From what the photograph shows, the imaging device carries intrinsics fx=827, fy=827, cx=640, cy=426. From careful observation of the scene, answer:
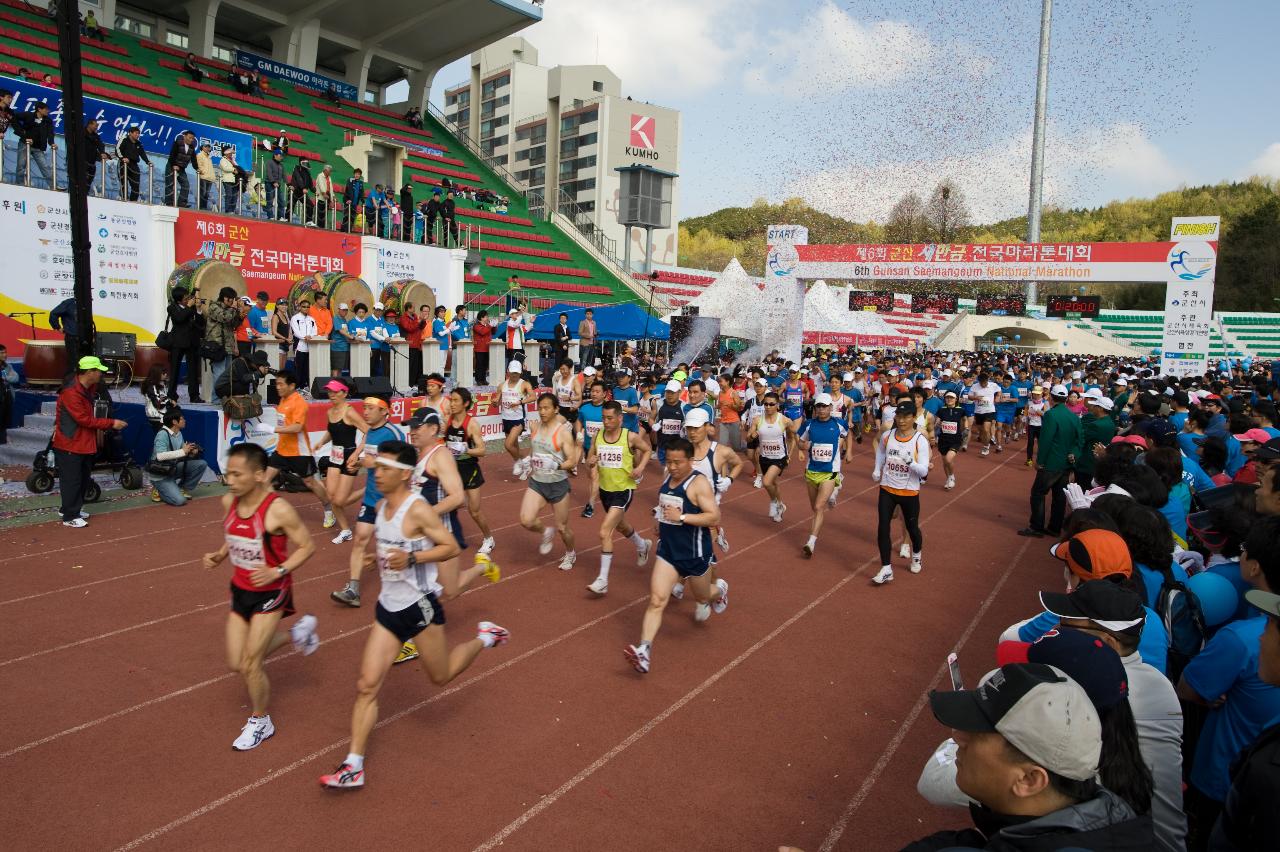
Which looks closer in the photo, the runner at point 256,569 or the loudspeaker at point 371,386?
the runner at point 256,569

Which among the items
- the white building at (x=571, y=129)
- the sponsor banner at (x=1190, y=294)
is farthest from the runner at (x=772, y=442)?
the white building at (x=571, y=129)

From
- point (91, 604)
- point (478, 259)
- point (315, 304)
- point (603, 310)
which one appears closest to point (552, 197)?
point (478, 259)

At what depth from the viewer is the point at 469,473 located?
8.81m

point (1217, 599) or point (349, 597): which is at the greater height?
point (1217, 599)

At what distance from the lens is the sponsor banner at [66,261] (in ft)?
48.6

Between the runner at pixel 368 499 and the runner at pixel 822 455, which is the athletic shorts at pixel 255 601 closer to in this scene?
the runner at pixel 368 499

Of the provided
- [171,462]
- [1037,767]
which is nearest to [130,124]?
[171,462]

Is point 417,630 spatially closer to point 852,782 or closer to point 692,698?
point 692,698

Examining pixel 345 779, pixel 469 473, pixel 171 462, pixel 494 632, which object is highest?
pixel 469 473

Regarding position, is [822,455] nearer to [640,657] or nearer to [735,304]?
[640,657]

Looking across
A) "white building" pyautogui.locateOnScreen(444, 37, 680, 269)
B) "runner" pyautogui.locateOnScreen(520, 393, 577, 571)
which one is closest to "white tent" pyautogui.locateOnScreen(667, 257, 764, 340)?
"runner" pyautogui.locateOnScreen(520, 393, 577, 571)

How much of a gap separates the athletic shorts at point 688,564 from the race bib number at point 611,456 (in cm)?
203

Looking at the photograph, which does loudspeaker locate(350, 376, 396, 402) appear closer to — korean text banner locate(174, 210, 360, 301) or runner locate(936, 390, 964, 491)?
korean text banner locate(174, 210, 360, 301)

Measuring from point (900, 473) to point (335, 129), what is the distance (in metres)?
28.9
